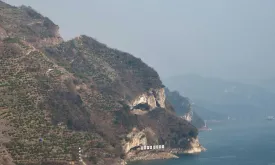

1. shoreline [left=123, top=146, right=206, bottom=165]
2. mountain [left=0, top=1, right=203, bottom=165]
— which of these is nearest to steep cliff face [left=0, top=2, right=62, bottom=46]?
mountain [left=0, top=1, right=203, bottom=165]

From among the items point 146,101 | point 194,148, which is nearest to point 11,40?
point 146,101

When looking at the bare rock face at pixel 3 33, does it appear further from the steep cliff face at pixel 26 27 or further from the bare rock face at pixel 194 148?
the bare rock face at pixel 194 148

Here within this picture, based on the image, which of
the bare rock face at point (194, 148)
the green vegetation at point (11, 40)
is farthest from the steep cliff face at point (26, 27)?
the bare rock face at point (194, 148)

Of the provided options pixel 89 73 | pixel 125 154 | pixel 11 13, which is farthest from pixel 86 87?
pixel 11 13

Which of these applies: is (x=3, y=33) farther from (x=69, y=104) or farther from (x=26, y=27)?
(x=69, y=104)

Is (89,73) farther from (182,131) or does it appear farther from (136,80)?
(182,131)

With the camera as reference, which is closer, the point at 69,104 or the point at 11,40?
the point at 69,104

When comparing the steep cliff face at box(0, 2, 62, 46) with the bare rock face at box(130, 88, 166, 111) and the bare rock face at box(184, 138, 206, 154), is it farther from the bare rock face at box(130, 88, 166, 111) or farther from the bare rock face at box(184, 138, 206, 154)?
the bare rock face at box(184, 138, 206, 154)

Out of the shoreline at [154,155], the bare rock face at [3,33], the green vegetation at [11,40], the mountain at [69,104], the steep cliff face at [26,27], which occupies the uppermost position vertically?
the steep cliff face at [26,27]

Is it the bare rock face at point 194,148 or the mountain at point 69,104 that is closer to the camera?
the mountain at point 69,104
